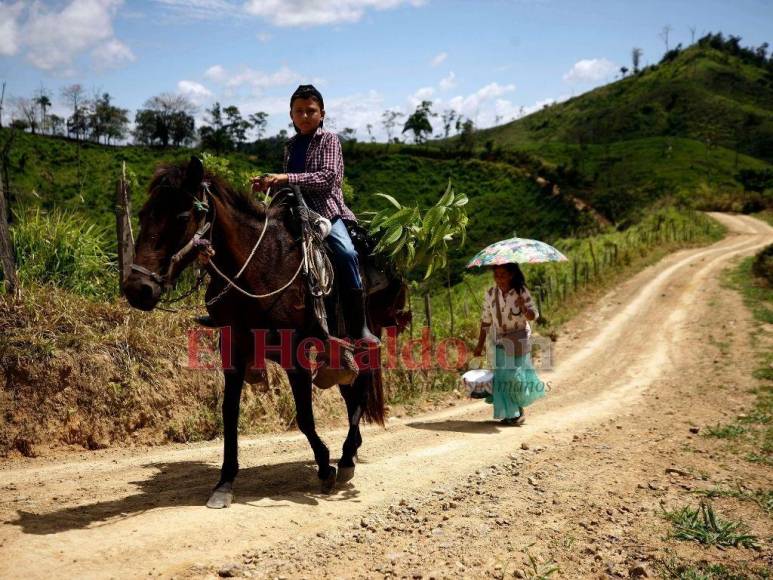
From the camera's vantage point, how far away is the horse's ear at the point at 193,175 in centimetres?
416

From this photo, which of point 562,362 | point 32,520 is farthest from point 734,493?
point 562,362

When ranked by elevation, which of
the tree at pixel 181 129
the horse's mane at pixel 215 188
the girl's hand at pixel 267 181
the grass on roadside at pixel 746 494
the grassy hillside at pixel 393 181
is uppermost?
the tree at pixel 181 129

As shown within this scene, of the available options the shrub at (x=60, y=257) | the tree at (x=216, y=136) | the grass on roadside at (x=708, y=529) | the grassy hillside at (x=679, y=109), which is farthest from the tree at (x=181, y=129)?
the grass on roadside at (x=708, y=529)

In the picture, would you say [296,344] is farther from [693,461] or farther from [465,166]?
[465,166]

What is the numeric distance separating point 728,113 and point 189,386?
98.4 meters

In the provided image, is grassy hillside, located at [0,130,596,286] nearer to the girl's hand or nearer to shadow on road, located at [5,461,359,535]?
shadow on road, located at [5,461,359,535]

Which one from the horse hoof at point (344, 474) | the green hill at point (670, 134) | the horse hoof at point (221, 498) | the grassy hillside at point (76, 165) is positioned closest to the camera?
the horse hoof at point (221, 498)

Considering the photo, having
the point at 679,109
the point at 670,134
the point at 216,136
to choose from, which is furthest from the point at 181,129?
the point at 679,109

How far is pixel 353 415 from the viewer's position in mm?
5875

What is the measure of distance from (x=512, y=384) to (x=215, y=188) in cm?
501

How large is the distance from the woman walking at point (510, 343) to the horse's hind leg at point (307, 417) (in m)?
3.27

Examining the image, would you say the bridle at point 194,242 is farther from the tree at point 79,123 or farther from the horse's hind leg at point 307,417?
the tree at point 79,123

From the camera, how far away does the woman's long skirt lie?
26.2ft

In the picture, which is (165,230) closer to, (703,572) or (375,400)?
(375,400)
